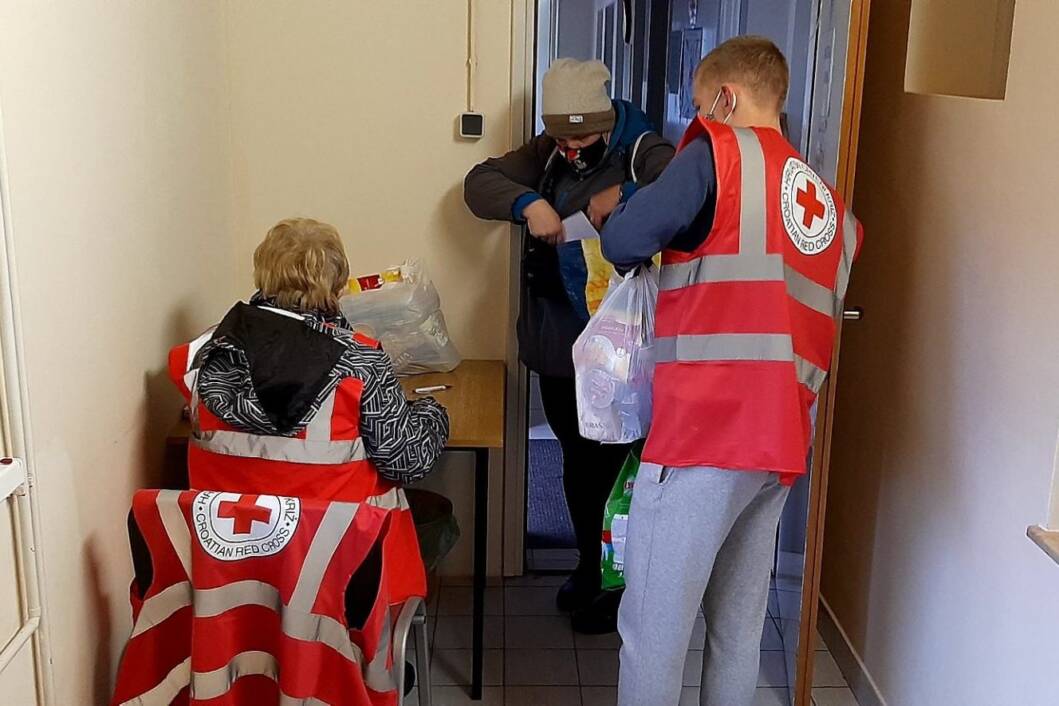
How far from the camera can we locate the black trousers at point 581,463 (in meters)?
2.65

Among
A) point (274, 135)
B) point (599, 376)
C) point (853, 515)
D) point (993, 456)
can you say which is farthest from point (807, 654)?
point (274, 135)

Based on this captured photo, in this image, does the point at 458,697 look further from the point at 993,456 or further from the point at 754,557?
the point at 993,456

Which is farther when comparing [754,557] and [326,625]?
[754,557]

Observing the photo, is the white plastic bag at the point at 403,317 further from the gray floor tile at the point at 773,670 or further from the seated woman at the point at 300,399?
the gray floor tile at the point at 773,670

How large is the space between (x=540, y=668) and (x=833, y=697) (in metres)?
0.69

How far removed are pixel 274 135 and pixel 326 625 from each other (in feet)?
4.96

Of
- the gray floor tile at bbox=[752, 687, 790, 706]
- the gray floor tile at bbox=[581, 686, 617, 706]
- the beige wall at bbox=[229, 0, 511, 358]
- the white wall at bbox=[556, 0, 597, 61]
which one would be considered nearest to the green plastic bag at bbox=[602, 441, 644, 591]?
the gray floor tile at bbox=[581, 686, 617, 706]

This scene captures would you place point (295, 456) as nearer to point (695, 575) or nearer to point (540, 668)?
point (695, 575)

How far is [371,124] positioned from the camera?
2742 mm

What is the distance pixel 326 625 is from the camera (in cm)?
165

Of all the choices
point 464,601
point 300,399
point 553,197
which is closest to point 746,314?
point 300,399

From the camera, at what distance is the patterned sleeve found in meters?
1.85

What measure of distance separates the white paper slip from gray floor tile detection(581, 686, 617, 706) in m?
1.06

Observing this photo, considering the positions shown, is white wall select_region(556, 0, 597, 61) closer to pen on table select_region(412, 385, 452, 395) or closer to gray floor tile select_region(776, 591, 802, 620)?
pen on table select_region(412, 385, 452, 395)
